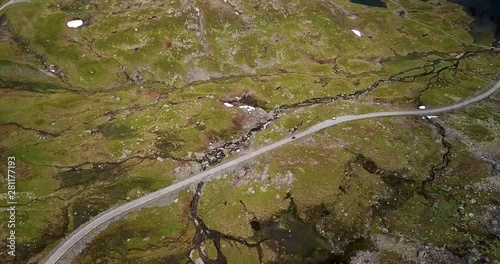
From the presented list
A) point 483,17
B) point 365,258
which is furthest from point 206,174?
point 483,17

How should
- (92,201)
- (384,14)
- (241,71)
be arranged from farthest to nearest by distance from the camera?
(384,14) → (241,71) → (92,201)

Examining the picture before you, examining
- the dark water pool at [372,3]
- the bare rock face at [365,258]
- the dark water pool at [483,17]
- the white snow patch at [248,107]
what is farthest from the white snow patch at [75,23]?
the dark water pool at [483,17]

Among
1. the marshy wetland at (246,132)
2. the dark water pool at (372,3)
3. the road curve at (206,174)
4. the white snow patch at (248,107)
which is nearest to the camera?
the road curve at (206,174)

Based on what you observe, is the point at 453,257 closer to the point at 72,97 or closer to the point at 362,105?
the point at 362,105

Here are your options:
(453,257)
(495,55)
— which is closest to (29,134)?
(453,257)

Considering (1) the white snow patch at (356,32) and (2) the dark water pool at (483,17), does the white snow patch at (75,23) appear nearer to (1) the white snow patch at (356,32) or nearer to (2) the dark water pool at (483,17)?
(1) the white snow patch at (356,32)

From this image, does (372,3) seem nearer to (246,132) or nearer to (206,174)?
(246,132)

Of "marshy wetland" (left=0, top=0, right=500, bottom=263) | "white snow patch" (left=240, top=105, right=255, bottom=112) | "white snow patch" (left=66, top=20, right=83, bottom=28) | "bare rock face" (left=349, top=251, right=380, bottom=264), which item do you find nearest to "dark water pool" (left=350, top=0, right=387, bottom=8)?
"marshy wetland" (left=0, top=0, right=500, bottom=263)

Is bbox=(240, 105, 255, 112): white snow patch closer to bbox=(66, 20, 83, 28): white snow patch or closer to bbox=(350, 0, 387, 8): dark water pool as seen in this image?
bbox=(66, 20, 83, 28): white snow patch
